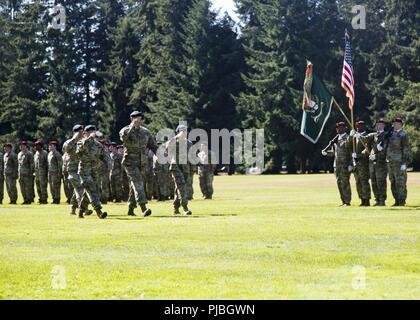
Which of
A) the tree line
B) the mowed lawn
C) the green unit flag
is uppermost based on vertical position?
the tree line

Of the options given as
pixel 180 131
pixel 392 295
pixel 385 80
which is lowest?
pixel 392 295

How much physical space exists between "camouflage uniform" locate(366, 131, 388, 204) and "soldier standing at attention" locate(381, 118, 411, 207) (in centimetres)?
22

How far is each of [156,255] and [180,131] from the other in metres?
8.81

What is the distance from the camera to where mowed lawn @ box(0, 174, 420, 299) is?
31.2ft

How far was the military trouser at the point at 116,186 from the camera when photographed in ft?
98.6

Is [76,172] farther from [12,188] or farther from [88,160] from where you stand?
[12,188]

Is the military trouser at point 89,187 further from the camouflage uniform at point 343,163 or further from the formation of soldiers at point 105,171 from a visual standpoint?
the camouflage uniform at point 343,163

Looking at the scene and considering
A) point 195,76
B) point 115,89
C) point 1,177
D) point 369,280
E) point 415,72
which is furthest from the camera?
point 115,89

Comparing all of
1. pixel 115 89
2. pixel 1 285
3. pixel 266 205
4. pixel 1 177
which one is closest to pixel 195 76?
pixel 115 89

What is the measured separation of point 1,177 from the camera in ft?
103

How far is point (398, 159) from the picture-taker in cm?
2305

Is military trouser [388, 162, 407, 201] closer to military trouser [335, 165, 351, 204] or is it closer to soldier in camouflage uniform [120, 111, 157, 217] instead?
military trouser [335, 165, 351, 204]

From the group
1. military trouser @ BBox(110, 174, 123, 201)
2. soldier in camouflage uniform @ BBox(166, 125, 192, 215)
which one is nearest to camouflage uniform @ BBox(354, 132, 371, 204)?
soldier in camouflage uniform @ BBox(166, 125, 192, 215)
